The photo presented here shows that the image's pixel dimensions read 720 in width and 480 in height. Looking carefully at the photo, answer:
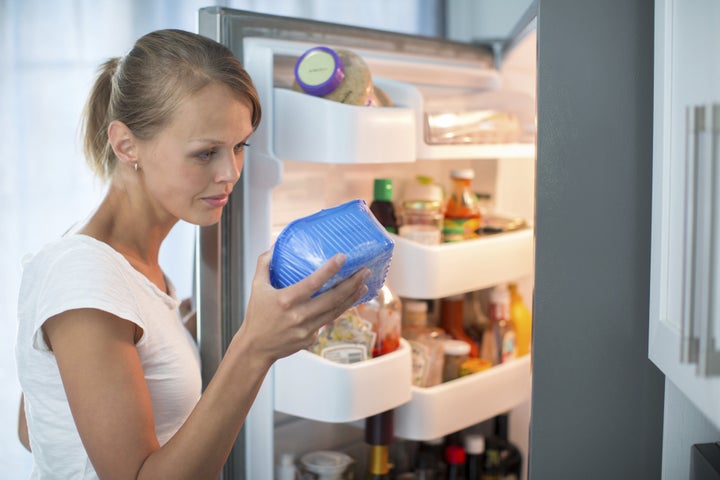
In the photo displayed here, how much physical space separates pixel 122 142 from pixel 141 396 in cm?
33

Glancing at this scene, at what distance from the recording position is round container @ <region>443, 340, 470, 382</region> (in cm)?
135

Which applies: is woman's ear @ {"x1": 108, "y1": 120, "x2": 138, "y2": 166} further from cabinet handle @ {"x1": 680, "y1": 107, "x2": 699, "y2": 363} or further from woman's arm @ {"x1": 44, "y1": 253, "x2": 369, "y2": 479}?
cabinet handle @ {"x1": 680, "y1": 107, "x2": 699, "y2": 363}

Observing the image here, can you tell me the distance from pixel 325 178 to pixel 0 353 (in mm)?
784

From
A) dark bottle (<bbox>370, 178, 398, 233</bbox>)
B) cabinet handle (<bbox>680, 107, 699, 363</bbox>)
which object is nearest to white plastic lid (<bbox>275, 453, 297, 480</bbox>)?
dark bottle (<bbox>370, 178, 398, 233</bbox>)

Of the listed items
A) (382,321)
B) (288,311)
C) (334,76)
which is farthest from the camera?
(382,321)

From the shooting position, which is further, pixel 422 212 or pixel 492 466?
pixel 492 466

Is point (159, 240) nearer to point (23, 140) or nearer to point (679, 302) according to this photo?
point (23, 140)

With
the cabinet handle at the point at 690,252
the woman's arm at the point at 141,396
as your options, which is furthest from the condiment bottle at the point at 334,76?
the cabinet handle at the point at 690,252

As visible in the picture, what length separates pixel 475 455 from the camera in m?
1.45

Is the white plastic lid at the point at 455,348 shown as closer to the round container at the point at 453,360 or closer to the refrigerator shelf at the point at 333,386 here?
the round container at the point at 453,360

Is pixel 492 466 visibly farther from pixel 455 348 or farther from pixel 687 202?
pixel 687 202

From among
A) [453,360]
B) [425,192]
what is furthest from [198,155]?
[453,360]

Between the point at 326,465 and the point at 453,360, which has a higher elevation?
the point at 453,360

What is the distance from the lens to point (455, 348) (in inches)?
52.7
